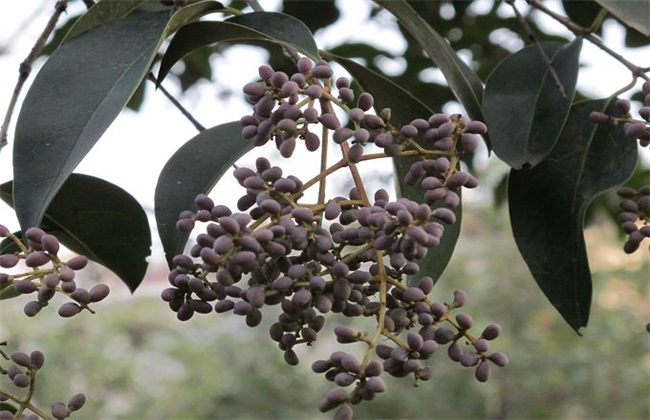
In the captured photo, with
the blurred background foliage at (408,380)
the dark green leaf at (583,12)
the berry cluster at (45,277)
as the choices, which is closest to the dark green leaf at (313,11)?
the dark green leaf at (583,12)

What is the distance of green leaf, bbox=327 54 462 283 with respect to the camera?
65cm

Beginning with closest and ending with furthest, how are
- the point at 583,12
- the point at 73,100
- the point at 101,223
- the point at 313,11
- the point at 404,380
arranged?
the point at 73,100, the point at 101,223, the point at 583,12, the point at 313,11, the point at 404,380

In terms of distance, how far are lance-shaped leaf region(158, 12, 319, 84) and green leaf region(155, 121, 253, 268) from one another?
0.07 meters

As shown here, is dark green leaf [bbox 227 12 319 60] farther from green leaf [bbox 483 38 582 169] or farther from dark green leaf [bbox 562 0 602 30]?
dark green leaf [bbox 562 0 602 30]

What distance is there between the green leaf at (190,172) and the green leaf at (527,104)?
19 centimetres

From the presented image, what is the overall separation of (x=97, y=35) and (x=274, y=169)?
0.71 ft

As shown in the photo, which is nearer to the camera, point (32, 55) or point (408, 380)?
point (32, 55)

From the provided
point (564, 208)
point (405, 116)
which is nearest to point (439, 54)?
point (405, 116)

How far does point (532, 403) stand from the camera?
382 cm

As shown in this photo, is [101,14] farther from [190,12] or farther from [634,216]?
[634,216]

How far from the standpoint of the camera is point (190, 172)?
0.65m

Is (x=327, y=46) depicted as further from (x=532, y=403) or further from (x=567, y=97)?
(x=532, y=403)

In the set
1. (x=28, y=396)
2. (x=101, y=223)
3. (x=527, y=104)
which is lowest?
(x=28, y=396)

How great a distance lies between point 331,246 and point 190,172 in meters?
0.21
